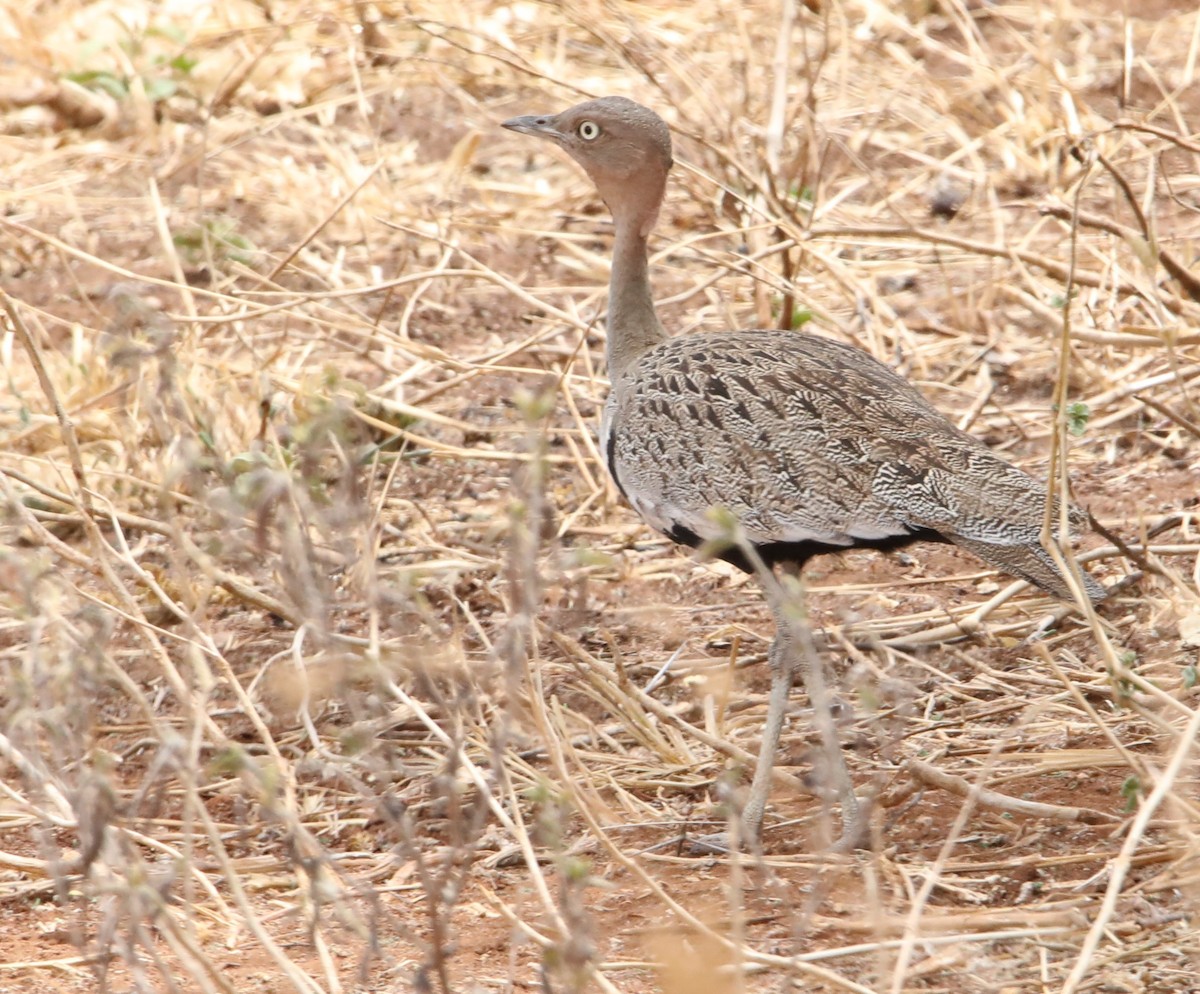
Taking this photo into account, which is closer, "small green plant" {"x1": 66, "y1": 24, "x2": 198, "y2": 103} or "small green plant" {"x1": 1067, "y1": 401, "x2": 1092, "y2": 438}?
"small green plant" {"x1": 1067, "y1": 401, "x2": 1092, "y2": 438}

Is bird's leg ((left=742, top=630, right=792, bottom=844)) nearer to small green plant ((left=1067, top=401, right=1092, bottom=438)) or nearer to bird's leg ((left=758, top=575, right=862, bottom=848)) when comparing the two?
bird's leg ((left=758, top=575, right=862, bottom=848))

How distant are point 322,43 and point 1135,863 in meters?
5.77

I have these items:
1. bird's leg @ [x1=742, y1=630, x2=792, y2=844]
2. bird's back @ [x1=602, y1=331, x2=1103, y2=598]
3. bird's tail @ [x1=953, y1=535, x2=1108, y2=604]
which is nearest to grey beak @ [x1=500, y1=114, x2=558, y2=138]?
bird's back @ [x1=602, y1=331, x2=1103, y2=598]

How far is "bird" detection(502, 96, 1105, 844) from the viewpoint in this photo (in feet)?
11.6

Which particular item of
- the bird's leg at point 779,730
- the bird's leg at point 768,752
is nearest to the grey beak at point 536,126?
the bird's leg at point 779,730

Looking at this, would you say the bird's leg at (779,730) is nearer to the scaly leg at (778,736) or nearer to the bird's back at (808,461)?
the scaly leg at (778,736)

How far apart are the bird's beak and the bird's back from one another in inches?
33.7

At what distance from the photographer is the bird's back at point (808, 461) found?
3.54 metres

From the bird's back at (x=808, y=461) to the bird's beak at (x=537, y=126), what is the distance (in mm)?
856

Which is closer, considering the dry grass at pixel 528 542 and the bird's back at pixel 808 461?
the dry grass at pixel 528 542

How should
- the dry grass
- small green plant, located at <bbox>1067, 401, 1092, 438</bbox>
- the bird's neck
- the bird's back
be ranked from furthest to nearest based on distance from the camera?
the bird's neck
the bird's back
small green plant, located at <bbox>1067, 401, 1092, 438</bbox>
the dry grass

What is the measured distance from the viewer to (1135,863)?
10.9 ft

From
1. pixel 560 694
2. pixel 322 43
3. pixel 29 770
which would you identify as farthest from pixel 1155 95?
pixel 29 770

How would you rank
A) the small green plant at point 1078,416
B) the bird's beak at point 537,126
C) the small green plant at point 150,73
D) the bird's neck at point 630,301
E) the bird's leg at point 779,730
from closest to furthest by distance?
the small green plant at point 1078,416 < the bird's leg at point 779,730 < the bird's neck at point 630,301 < the bird's beak at point 537,126 < the small green plant at point 150,73
